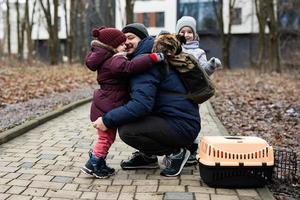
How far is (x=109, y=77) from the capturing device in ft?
17.2

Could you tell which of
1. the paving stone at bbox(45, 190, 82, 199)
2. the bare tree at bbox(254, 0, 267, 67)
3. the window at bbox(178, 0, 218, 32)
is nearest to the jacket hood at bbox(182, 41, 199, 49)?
the paving stone at bbox(45, 190, 82, 199)

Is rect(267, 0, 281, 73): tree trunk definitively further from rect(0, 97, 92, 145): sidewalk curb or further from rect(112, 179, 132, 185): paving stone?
rect(112, 179, 132, 185): paving stone

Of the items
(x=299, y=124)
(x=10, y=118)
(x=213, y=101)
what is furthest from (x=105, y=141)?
(x=213, y=101)

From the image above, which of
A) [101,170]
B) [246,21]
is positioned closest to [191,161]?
[101,170]

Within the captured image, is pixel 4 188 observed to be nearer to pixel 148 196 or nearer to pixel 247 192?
pixel 148 196

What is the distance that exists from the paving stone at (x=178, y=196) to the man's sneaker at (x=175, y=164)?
0.67 m

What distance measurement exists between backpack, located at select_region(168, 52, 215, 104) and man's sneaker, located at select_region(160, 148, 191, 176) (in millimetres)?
640

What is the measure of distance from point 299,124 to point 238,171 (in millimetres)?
5497

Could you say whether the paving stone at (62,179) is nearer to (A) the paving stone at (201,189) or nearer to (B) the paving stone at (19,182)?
(B) the paving stone at (19,182)

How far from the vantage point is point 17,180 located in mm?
5113

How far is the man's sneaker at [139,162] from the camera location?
572 centimetres

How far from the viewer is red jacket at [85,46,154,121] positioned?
509 centimetres

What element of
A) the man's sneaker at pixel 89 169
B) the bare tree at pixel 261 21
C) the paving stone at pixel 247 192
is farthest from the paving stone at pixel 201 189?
the bare tree at pixel 261 21

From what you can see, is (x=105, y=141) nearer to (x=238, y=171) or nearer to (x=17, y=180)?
(x=17, y=180)
